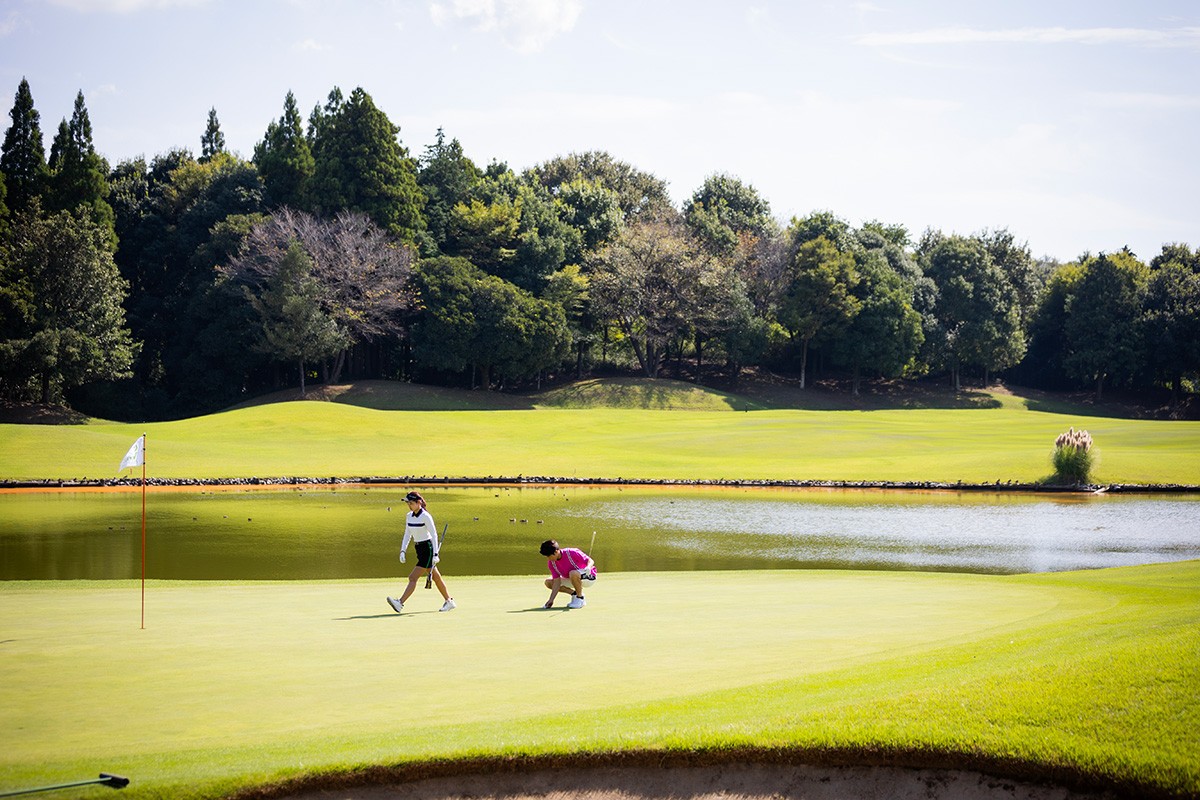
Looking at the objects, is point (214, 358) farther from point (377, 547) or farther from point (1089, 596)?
point (1089, 596)

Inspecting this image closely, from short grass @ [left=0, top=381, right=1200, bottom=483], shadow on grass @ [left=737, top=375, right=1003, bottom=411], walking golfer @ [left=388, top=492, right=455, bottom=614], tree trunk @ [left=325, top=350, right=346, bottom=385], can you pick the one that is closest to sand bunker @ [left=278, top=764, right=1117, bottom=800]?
walking golfer @ [left=388, top=492, right=455, bottom=614]

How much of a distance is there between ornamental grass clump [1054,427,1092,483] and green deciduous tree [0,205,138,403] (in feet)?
189

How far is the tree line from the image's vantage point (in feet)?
254

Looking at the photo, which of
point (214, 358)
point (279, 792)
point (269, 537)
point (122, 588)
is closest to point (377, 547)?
point (269, 537)

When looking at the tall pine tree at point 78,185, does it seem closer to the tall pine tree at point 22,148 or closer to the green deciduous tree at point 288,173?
the tall pine tree at point 22,148

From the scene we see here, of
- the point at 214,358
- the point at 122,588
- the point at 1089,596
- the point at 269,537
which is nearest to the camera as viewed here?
the point at 1089,596

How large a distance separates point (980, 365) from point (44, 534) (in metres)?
94.7

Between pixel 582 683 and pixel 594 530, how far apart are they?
910 inches

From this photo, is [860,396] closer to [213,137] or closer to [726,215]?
[726,215]

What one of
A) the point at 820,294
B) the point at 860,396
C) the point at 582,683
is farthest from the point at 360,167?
the point at 582,683

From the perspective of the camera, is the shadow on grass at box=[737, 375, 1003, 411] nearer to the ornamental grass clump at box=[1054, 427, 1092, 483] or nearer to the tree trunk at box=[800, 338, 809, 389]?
the tree trunk at box=[800, 338, 809, 389]

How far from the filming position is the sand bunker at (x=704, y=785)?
26.1ft

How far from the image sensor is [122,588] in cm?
2088

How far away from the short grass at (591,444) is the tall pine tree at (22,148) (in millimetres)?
20837
